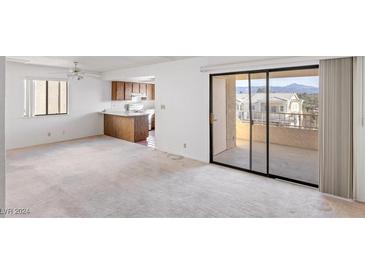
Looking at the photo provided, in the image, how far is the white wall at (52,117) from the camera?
254 inches

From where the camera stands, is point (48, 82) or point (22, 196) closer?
point (22, 196)

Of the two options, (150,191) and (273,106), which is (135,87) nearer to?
(273,106)

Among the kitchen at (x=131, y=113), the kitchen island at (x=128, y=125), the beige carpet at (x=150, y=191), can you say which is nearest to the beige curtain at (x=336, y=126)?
the beige carpet at (x=150, y=191)

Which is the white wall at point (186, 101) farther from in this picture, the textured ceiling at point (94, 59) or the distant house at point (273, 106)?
the distant house at point (273, 106)

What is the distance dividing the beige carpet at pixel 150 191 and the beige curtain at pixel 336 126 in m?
0.28

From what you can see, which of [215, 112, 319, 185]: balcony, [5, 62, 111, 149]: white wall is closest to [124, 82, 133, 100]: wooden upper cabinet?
[5, 62, 111, 149]: white wall

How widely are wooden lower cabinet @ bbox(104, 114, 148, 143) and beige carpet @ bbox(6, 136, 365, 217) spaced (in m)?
2.19

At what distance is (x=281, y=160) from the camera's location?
5.05 metres

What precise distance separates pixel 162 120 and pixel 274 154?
9.72 feet

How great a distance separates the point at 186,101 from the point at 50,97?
185 inches
